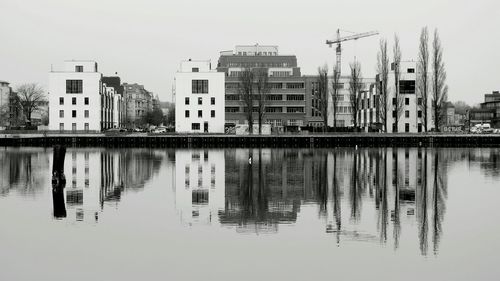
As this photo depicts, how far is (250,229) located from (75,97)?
276 ft

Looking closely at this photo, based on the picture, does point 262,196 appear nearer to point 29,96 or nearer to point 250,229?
point 250,229

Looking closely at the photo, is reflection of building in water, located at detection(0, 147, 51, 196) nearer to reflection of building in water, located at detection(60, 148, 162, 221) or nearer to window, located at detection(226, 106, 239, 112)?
reflection of building in water, located at detection(60, 148, 162, 221)

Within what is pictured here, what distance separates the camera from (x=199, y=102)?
323 feet

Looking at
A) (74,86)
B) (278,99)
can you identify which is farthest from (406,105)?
(74,86)

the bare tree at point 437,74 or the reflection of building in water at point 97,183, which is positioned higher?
the bare tree at point 437,74

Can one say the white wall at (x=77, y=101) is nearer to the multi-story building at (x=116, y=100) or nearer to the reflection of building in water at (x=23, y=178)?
the multi-story building at (x=116, y=100)

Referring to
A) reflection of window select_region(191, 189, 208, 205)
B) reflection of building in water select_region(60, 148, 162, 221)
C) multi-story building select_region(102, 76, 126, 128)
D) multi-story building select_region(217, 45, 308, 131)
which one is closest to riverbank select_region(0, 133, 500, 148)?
reflection of building in water select_region(60, 148, 162, 221)

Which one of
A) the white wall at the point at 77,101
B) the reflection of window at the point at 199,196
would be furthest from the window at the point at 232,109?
the reflection of window at the point at 199,196

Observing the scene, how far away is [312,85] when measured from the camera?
134500 mm

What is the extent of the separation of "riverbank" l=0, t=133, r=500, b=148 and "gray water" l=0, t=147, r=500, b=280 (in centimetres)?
4964

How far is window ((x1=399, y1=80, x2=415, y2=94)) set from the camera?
9712 centimetres

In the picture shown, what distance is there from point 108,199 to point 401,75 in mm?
79482

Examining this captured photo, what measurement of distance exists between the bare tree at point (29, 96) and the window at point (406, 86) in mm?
79464

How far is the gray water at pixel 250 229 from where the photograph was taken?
13.8 m
